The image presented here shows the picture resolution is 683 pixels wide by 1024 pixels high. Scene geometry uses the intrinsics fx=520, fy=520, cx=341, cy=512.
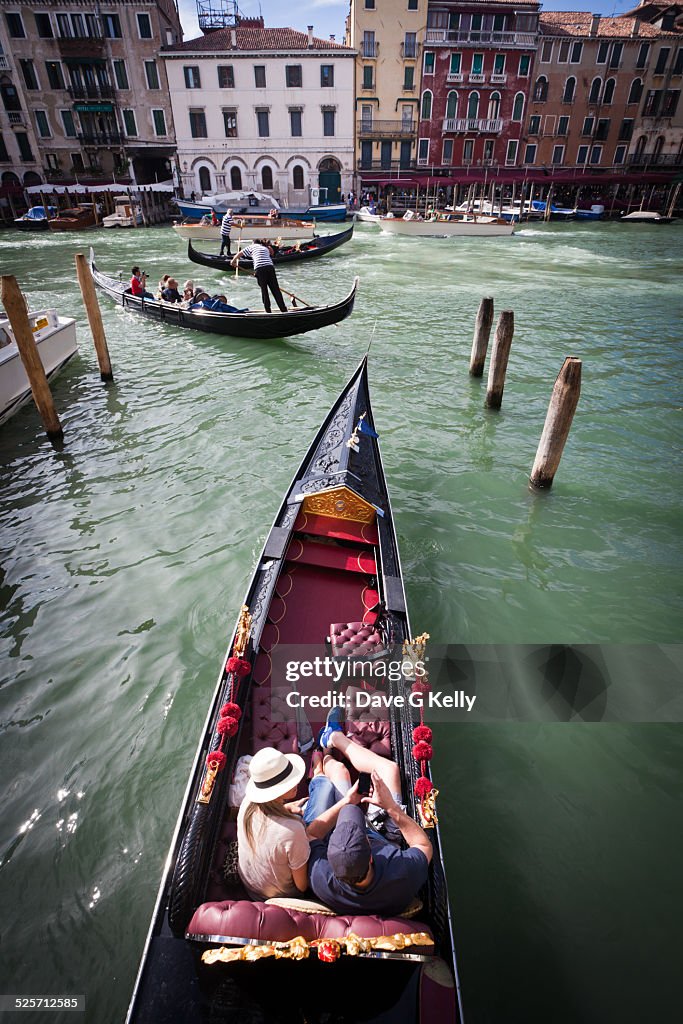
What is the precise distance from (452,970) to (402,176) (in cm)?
3456

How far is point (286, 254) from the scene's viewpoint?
15.6 metres

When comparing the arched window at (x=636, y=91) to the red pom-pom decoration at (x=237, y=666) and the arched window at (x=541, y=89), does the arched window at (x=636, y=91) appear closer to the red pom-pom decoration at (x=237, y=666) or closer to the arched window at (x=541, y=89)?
the arched window at (x=541, y=89)

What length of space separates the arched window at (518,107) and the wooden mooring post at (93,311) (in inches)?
1222

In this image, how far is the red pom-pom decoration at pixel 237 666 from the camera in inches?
91.0

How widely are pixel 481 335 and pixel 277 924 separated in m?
6.86

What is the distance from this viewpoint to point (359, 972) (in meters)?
1.48

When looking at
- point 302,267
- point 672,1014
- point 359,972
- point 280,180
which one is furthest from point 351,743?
point 280,180

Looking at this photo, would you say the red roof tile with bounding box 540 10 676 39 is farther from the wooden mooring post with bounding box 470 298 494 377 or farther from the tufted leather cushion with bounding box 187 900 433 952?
the tufted leather cushion with bounding box 187 900 433 952

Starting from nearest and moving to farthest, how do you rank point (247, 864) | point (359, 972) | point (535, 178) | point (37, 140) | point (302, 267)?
point (359, 972) < point (247, 864) < point (302, 267) < point (37, 140) < point (535, 178)

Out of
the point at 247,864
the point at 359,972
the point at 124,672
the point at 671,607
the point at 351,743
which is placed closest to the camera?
the point at 359,972

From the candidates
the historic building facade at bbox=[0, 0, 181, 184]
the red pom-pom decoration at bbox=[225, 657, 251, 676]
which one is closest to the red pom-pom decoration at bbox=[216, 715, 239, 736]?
the red pom-pom decoration at bbox=[225, 657, 251, 676]

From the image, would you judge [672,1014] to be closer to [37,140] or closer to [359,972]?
[359,972]

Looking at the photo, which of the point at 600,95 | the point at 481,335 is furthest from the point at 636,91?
the point at 481,335

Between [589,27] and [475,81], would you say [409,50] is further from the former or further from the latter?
[589,27]
